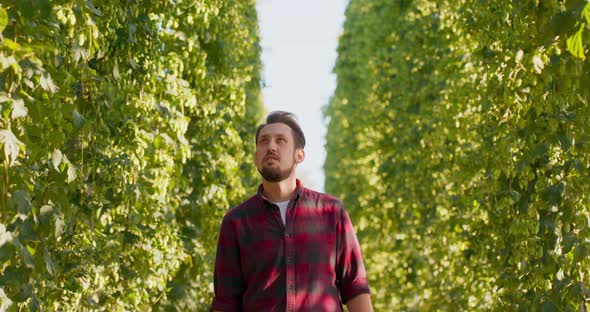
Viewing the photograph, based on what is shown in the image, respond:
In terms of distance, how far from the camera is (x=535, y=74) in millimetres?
5652

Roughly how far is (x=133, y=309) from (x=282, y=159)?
4.77 metres

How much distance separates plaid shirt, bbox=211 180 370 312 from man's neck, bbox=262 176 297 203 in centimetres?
4

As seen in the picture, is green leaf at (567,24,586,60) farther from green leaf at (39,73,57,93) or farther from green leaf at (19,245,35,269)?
green leaf at (19,245,35,269)

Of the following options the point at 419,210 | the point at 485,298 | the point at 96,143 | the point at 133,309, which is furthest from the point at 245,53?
the point at 96,143

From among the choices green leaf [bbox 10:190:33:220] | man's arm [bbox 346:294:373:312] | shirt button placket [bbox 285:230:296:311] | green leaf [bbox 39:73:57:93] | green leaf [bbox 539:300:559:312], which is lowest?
green leaf [bbox 539:300:559:312]

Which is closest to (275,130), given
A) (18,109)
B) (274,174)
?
(274,174)

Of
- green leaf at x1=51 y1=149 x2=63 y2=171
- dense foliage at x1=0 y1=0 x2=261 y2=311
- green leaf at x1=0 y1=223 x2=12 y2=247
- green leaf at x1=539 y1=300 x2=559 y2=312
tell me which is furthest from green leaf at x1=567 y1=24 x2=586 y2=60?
green leaf at x1=539 y1=300 x2=559 y2=312

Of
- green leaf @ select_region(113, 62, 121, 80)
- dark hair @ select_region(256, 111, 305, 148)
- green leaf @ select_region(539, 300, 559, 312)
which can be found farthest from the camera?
green leaf @ select_region(113, 62, 121, 80)

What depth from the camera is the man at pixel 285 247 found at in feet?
13.8

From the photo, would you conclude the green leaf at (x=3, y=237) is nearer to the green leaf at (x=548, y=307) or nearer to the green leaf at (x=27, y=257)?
the green leaf at (x=27, y=257)

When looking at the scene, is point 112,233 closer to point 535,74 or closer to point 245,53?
point 535,74

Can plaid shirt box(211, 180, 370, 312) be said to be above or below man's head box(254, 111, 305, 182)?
below

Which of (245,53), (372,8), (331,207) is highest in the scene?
(372,8)

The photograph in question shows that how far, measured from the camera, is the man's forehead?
14.4 feet
